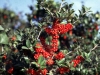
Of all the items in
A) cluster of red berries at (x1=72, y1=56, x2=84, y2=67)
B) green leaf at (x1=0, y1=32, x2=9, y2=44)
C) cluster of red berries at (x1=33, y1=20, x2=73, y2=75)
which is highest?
green leaf at (x1=0, y1=32, x2=9, y2=44)

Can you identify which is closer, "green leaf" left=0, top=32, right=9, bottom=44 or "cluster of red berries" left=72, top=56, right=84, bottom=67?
"green leaf" left=0, top=32, right=9, bottom=44

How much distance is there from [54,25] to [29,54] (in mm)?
856

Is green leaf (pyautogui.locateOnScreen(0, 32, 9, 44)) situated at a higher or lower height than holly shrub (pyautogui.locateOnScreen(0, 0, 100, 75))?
higher

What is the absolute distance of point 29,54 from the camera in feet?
15.4

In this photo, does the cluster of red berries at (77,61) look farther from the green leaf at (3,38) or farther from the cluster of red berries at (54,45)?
the green leaf at (3,38)

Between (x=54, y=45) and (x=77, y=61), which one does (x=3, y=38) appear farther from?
(x=77, y=61)

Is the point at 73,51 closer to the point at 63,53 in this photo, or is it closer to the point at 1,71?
the point at 63,53

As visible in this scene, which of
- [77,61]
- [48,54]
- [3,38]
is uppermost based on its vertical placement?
[3,38]

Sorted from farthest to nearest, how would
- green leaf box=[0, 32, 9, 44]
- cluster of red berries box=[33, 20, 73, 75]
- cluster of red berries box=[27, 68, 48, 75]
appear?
1. cluster of red berries box=[33, 20, 73, 75]
2. cluster of red berries box=[27, 68, 48, 75]
3. green leaf box=[0, 32, 9, 44]

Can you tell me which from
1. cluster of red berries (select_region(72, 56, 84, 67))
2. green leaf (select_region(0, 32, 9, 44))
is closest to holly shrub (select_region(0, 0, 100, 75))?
cluster of red berries (select_region(72, 56, 84, 67))

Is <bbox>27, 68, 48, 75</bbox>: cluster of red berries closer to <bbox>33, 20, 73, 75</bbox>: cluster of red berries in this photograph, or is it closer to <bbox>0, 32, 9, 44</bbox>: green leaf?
<bbox>33, 20, 73, 75</bbox>: cluster of red berries

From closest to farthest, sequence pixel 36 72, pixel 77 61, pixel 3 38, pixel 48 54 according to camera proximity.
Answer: pixel 3 38, pixel 36 72, pixel 48 54, pixel 77 61

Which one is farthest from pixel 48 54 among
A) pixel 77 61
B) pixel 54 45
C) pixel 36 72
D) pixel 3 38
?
pixel 3 38

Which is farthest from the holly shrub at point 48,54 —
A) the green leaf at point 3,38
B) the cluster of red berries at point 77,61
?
the green leaf at point 3,38
